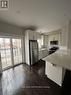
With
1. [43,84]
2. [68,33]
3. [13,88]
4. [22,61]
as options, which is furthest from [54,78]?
[22,61]

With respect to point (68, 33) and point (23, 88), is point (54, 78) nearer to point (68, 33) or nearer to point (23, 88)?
point (23, 88)

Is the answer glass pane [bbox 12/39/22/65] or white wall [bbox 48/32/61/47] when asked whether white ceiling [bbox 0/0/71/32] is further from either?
white wall [bbox 48/32/61/47]

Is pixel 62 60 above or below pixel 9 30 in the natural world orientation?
below

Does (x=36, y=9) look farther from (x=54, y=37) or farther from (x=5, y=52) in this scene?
(x=54, y=37)

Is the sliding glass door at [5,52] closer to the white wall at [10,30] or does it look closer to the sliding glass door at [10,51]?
the sliding glass door at [10,51]

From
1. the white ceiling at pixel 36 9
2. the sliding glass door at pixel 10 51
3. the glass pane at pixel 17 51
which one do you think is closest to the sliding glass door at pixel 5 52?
the sliding glass door at pixel 10 51

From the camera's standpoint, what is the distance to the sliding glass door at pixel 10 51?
3760 mm

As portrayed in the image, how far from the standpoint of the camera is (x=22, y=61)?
484 centimetres

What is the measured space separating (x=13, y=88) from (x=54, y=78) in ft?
5.01

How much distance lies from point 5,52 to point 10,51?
0.95 ft

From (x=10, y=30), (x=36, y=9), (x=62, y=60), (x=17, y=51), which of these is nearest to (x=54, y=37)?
(x=17, y=51)

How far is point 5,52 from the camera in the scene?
12.7 ft

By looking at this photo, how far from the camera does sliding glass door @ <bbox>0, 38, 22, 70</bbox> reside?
12.3 ft

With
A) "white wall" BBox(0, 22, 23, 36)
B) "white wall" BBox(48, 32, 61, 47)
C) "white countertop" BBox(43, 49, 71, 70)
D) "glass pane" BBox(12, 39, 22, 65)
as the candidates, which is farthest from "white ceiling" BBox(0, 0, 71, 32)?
"white wall" BBox(48, 32, 61, 47)
